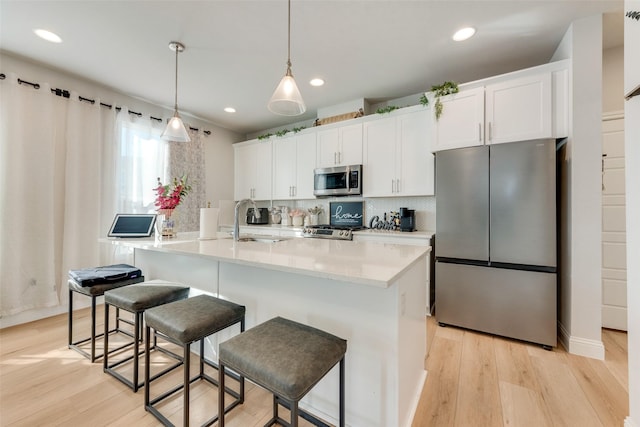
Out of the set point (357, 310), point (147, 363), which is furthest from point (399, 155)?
point (147, 363)

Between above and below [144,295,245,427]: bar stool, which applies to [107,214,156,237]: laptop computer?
above

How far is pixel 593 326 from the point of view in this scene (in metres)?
2.08

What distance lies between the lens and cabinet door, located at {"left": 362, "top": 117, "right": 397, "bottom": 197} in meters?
3.38

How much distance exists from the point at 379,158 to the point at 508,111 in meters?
1.43

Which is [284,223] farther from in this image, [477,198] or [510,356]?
[510,356]

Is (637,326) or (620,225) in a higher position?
(620,225)

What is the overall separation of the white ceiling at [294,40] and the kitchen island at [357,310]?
184 cm

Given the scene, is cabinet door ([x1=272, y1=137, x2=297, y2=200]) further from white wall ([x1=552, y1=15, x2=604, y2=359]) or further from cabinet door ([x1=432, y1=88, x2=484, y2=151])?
white wall ([x1=552, y1=15, x2=604, y2=359])

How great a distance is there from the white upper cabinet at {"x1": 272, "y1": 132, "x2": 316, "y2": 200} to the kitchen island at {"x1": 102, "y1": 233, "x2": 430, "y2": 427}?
8.34ft

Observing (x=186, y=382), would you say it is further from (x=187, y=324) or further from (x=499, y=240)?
(x=499, y=240)

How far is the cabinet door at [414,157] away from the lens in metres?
3.12

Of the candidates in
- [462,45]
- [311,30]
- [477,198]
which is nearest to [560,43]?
[462,45]

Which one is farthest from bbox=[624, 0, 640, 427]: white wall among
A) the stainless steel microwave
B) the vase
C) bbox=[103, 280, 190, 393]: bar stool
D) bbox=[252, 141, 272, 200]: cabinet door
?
bbox=[252, 141, 272, 200]: cabinet door

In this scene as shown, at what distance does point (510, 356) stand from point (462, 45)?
2742 millimetres
